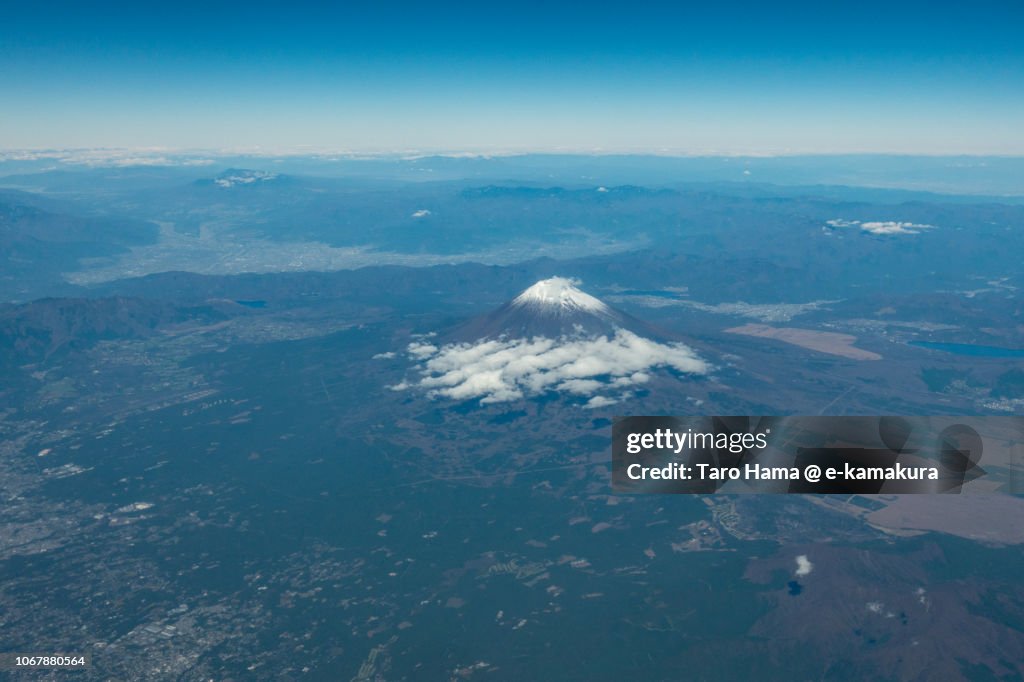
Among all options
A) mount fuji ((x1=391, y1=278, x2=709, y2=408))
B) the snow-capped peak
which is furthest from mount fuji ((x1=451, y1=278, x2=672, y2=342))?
mount fuji ((x1=391, y1=278, x2=709, y2=408))

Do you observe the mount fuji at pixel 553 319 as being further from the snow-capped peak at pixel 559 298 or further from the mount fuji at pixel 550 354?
the mount fuji at pixel 550 354

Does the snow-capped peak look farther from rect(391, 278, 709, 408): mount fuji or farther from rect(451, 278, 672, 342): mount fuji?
rect(391, 278, 709, 408): mount fuji

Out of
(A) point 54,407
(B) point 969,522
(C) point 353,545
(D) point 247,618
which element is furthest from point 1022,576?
(A) point 54,407

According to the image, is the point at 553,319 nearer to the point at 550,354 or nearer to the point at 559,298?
the point at 559,298

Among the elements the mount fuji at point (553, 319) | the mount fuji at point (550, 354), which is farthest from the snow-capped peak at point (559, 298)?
the mount fuji at point (550, 354)

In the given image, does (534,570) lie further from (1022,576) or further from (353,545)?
(1022,576)
